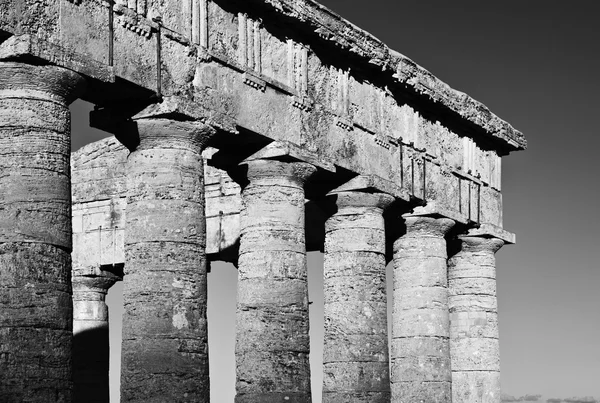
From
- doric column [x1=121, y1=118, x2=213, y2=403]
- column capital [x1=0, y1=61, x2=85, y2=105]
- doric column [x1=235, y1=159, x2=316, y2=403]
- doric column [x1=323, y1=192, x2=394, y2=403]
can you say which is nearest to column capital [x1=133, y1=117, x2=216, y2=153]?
doric column [x1=121, y1=118, x2=213, y2=403]

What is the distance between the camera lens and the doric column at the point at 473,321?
32.5 m

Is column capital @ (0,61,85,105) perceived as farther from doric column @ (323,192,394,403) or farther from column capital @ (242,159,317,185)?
doric column @ (323,192,394,403)

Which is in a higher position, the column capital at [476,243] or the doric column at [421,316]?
the column capital at [476,243]

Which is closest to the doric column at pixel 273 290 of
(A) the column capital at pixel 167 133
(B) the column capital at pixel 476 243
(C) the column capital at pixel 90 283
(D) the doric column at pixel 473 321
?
(A) the column capital at pixel 167 133

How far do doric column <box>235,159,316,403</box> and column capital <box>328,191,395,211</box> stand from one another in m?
2.56

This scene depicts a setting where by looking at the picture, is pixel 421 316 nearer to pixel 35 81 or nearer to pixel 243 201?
pixel 243 201

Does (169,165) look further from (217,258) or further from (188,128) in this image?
(217,258)

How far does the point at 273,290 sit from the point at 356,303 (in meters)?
3.61

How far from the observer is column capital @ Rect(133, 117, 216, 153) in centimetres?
2114

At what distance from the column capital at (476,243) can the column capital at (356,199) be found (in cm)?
578

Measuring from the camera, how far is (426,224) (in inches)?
1179

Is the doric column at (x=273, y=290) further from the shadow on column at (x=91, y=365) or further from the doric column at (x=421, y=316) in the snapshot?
the shadow on column at (x=91, y=365)

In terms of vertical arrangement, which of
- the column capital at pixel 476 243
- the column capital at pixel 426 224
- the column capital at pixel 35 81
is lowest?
the column capital at pixel 476 243

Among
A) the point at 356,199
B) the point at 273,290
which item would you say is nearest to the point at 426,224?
the point at 356,199
